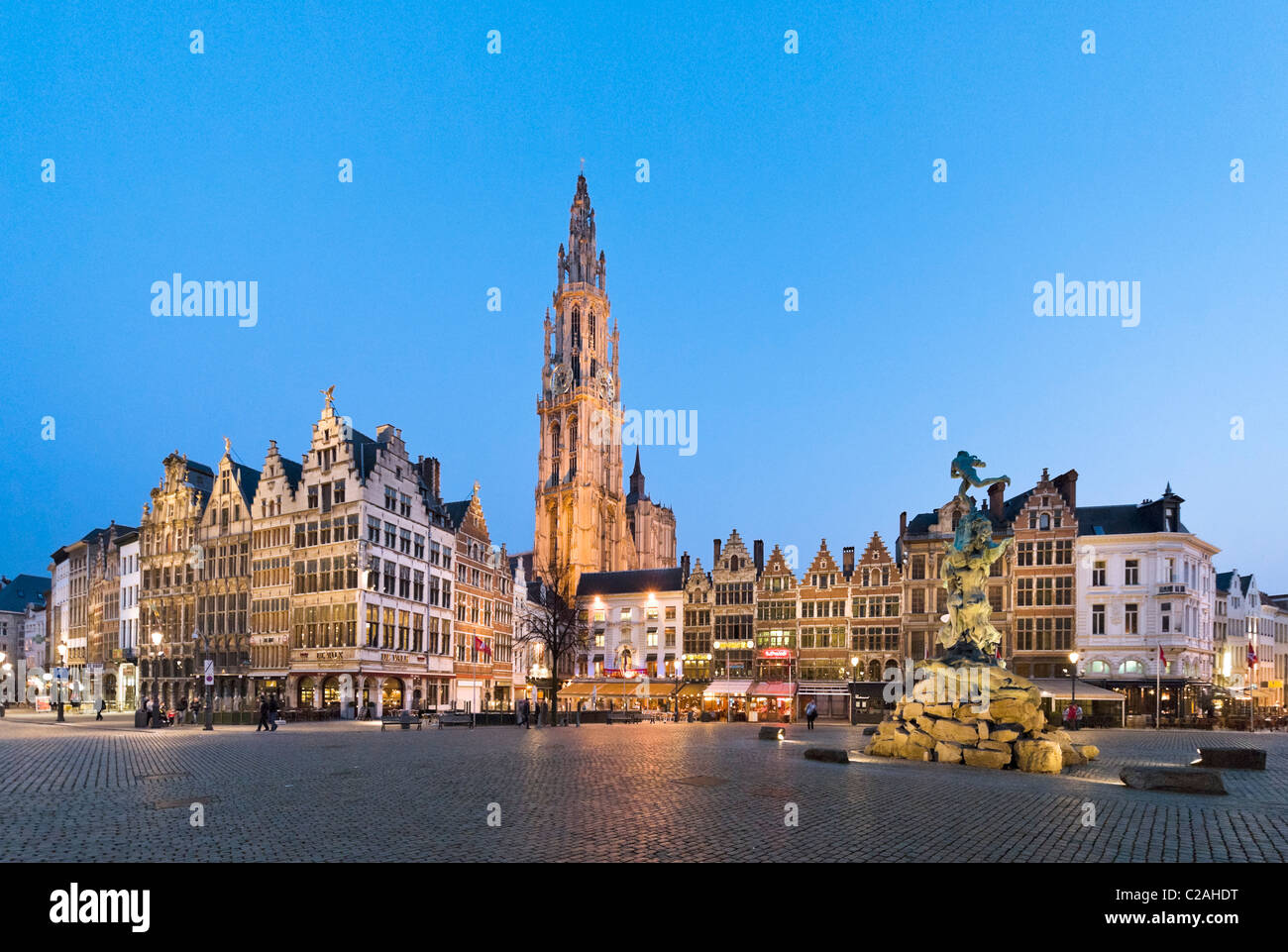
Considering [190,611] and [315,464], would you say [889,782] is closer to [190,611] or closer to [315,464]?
[315,464]

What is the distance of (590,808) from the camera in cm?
1573

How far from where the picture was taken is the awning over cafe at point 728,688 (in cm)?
6888

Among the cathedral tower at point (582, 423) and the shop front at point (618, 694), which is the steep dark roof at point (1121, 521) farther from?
the cathedral tower at point (582, 423)

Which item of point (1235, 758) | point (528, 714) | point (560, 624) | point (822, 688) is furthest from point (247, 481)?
point (1235, 758)

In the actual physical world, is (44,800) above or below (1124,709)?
above

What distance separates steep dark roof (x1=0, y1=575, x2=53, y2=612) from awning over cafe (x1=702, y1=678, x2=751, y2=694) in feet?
299

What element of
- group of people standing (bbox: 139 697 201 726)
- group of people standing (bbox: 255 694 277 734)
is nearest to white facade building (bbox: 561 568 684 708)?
group of people standing (bbox: 139 697 201 726)

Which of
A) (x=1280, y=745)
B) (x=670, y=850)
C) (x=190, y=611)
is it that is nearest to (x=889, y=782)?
(x=670, y=850)

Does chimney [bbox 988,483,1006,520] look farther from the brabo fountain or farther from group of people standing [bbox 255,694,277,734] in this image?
group of people standing [bbox 255,694,277,734]

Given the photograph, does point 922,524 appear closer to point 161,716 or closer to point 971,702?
point 971,702

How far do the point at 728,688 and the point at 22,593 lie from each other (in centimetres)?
10239

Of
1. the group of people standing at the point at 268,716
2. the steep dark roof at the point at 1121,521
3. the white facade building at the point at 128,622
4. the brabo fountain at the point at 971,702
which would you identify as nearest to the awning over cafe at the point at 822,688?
the steep dark roof at the point at 1121,521

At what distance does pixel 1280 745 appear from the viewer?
37250 millimetres

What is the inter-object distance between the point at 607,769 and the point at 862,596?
49060 millimetres
